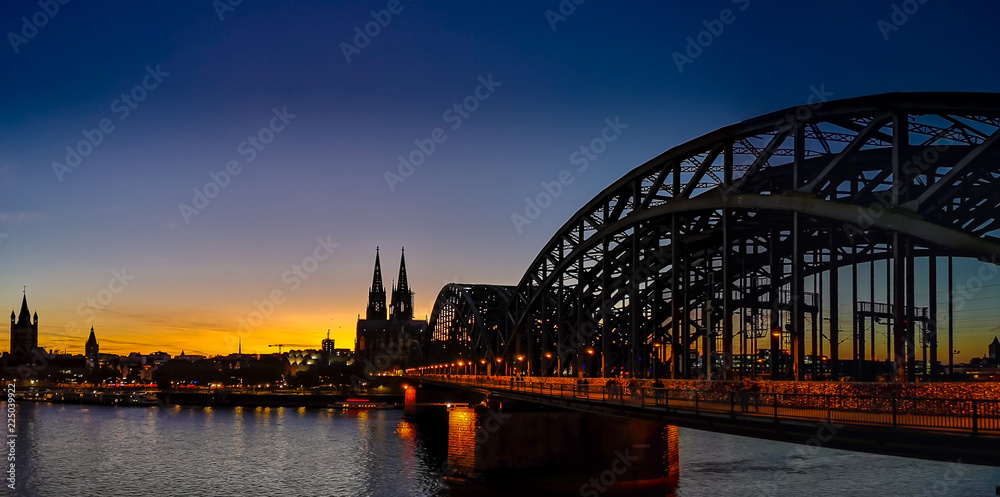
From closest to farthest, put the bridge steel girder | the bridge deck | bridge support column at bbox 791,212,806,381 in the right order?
the bridge deck
bridge support column at bbox 791,212,806,381
the bridge steel girder

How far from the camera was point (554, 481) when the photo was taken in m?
55.8

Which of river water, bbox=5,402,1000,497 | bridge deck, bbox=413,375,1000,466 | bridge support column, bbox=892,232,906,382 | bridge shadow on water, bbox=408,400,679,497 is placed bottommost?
river water, bbox=5,402,1000,497

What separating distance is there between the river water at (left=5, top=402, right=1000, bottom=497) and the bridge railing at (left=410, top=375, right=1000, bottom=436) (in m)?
16.9

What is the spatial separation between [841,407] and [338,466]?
2120 inches

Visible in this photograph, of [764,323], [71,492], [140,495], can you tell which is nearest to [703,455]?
[764,323]

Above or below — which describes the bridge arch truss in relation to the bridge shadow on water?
above

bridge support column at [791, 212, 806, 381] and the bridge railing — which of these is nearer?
the bridge railing

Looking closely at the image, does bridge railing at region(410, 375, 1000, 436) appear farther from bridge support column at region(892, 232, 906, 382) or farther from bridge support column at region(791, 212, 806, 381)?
bridge support column at region(791, 212, 806, 381)

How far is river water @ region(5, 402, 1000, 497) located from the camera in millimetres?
58000

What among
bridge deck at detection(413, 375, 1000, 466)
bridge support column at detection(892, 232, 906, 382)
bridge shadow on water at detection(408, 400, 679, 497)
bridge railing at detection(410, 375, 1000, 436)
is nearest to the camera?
bridge deck at detection(413, 375, 1000, 466)

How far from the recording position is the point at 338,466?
2940 inches

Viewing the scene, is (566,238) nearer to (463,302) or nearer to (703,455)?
(703,455)

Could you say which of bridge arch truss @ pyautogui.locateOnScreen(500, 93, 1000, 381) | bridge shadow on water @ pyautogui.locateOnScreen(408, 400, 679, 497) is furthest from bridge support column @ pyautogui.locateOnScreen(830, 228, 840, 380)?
bridge shadow on water @ pyautogui.locateOnScreen(408, 400, 679, 497)

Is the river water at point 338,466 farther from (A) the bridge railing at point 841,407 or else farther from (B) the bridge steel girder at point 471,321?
(A) the bridge railing at point 841,407
